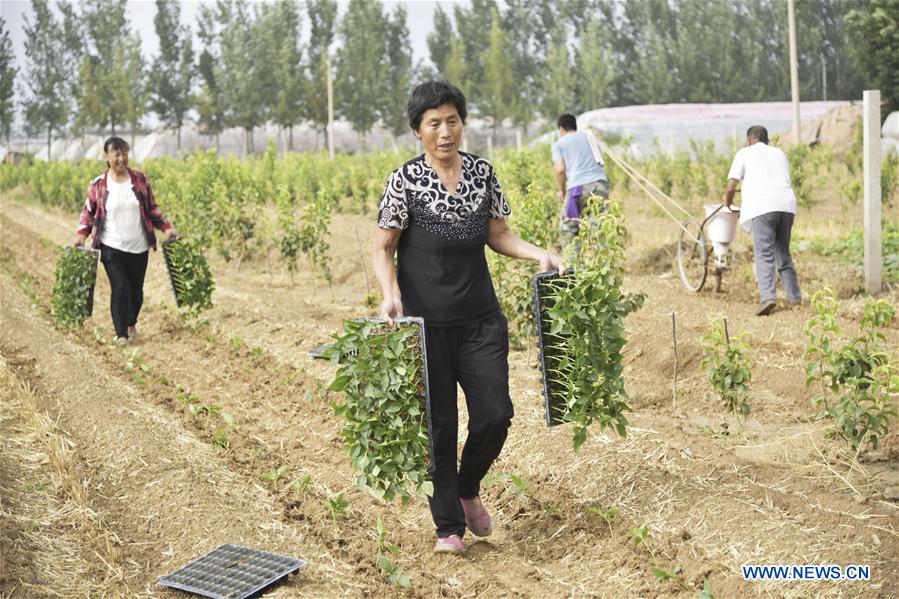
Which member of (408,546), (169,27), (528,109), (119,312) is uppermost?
(169,27)

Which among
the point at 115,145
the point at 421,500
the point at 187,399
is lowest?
the point at 421,500

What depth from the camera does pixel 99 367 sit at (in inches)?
307

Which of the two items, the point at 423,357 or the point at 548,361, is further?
the point at 548,361

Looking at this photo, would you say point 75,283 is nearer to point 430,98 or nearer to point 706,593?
point 430,98

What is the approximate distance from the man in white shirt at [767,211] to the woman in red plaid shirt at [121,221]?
488 centimetres

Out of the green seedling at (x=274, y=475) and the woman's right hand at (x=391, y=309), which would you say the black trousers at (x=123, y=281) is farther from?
the woman's right hand at (x=391, y=309)

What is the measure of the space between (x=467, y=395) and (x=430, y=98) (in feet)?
3.88

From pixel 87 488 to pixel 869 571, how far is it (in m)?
3.55

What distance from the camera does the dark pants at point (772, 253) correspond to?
8.52 metres

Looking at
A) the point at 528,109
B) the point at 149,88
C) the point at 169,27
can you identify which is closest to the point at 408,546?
the point at 149,88

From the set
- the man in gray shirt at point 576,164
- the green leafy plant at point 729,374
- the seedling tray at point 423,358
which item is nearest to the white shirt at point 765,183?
the man in gray shirt at point 576,164

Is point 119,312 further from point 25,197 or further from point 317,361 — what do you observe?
point 25,197

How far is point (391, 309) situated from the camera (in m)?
3.86

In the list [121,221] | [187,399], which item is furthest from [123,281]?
[187,399]
